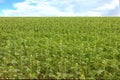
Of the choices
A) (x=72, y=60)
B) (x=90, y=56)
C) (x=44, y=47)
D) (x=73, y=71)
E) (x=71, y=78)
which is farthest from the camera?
(x=44, y=47)

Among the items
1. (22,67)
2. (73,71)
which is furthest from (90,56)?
(22,67)

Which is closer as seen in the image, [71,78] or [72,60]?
[71,78]

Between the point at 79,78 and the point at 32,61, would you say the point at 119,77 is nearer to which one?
the point at 79,78

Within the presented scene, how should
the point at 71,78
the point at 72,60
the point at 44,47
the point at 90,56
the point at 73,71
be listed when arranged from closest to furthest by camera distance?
1. the point at 71,78
2. the point at 73,71
3. the point at 72,60
4. the point at 90,56
5. the point at 44,47

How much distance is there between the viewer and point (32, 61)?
8141 millimetres

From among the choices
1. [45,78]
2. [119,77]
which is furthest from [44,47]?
[119,77]

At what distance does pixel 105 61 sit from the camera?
777cm

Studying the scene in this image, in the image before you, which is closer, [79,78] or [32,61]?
[79,78]

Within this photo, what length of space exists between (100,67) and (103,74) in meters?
0.40

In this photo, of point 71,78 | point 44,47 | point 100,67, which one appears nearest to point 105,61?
point 100,67

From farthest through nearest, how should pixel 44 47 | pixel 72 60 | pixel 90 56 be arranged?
1. pixel 44 47
2. pixel 90 56
3. pixel 72 60

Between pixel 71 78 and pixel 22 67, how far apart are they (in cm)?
146

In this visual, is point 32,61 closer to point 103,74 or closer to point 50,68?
point 50,68

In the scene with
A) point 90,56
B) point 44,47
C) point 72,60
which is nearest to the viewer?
point 72,60
